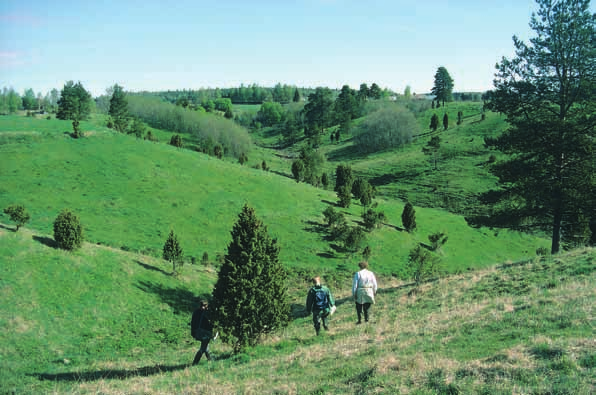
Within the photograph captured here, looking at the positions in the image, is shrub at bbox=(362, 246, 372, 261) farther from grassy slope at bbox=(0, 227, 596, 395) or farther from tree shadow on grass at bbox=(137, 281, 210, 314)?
tree shadow on grass at bbox=(137, 281, 210, 314)

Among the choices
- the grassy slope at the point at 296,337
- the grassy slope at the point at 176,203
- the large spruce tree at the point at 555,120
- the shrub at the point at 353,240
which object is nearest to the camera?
the grassy slope at the point at 296,337

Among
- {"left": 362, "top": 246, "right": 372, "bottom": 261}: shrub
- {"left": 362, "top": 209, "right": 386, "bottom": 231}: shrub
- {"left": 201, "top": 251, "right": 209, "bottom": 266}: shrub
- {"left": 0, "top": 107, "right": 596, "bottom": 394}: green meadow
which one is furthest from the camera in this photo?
{"left": 362, "top": 209, "right": 386, "bottom": 231}: shrub

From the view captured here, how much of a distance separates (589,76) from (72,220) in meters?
32.7

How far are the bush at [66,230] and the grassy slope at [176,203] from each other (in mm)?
9120

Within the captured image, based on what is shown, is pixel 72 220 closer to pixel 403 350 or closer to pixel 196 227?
pixel 196 227

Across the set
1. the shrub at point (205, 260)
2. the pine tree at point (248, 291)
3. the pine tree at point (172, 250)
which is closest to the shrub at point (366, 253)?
the shrub at point (205, 260)

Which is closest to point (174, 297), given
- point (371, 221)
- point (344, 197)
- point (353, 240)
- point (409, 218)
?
point (353, 240)

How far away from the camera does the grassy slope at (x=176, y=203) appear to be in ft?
137

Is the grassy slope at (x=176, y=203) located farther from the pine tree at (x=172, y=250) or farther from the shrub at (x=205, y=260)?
the pine tree at (x=172, y=250)

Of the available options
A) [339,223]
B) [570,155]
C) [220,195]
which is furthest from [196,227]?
[570,155]

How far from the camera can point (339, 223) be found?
1901 inches

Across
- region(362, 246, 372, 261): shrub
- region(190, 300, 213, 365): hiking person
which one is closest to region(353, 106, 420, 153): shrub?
region(362, 246, 372, 261): shrub

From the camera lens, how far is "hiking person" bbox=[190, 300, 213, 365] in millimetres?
14102

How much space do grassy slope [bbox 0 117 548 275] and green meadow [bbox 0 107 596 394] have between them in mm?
275
